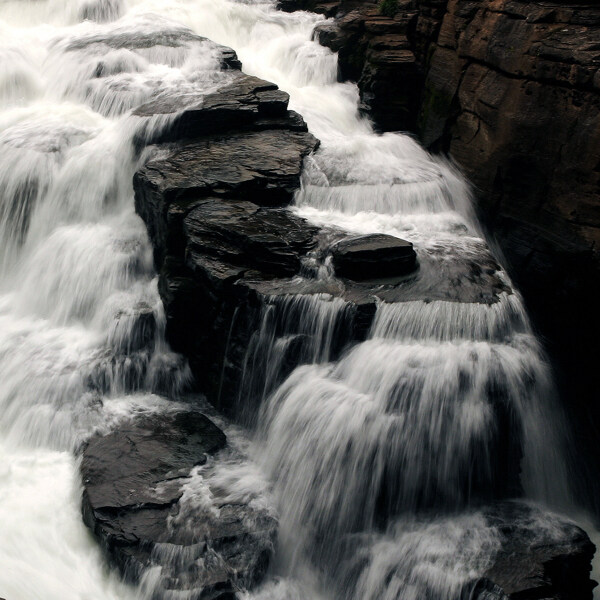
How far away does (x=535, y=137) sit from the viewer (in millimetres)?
8008

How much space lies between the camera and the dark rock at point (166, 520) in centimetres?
584

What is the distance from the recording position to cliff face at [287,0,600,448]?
736cm

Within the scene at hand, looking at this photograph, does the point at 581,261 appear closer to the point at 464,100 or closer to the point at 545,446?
the point at 545,446

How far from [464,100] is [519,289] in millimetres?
2834

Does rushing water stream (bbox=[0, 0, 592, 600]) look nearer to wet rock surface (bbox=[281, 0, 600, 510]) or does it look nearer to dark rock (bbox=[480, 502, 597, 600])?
dark rock (bbox=[480, 502, 597, 600])

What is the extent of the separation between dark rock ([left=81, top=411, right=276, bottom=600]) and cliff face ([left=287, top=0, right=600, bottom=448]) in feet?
11.4

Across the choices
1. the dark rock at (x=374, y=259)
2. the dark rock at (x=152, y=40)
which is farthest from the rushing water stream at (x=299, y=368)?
the dark rock at (x=374, y=259)

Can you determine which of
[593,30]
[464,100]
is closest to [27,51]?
[464,100]

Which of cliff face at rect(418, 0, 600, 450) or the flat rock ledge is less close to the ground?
cliff face at rect(418, 0, 600, 450)

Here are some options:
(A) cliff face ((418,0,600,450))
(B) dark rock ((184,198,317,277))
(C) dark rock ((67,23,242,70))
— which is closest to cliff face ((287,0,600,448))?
(A) cliff face ((418,0,600,450))

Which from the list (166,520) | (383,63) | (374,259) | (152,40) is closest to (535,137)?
(374,259)

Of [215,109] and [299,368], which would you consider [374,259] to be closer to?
[299,368]

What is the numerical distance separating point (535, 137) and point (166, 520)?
540 centimetres

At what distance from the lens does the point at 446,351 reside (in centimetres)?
650
